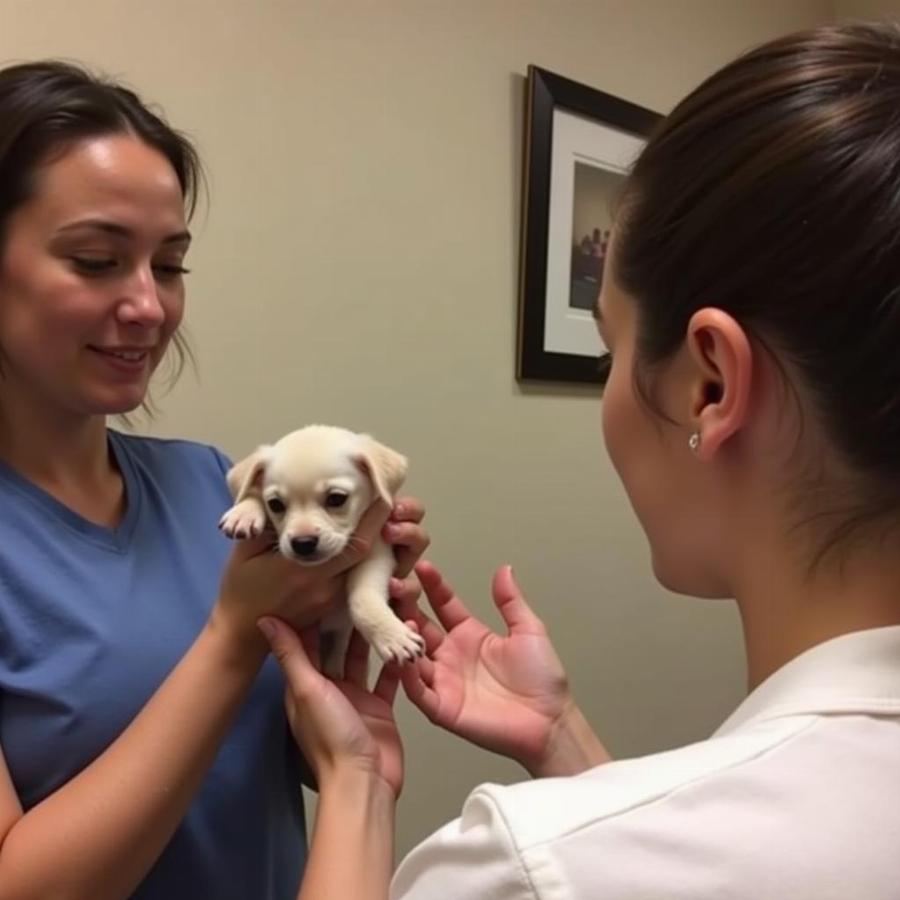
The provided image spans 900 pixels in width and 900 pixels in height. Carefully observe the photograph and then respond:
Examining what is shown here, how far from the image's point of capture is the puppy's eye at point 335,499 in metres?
1.04

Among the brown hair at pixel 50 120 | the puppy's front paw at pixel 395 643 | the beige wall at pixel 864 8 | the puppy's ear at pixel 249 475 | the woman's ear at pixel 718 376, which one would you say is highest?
the beige wall at pixel 864 8

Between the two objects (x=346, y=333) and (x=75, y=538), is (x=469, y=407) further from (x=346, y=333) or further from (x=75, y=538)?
(x=75, y=538)

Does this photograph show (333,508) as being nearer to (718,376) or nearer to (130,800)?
(130,800)

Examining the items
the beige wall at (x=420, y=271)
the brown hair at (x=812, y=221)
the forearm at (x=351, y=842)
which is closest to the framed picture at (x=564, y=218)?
the beige wall at (x=420, y=271)

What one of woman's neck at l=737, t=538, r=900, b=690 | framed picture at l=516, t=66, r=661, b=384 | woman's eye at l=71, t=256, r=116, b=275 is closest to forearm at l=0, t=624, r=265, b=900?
woman's eye at l=71, t=256, r=116, b=275

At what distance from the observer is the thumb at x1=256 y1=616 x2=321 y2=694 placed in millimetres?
921

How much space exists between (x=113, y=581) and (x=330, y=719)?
0.24m

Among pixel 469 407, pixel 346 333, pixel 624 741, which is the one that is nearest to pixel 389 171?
pixel 346 333

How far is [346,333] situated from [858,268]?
113 centimetres

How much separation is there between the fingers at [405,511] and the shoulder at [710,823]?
1.95ft

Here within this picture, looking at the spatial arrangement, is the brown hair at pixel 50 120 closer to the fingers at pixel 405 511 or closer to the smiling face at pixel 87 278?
the smiling face at pixel 87 278

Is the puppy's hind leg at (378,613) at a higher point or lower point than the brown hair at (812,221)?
lower

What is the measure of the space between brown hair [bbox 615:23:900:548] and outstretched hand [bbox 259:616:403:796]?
0.47 m

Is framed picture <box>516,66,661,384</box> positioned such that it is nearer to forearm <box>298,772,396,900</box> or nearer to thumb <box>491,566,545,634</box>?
thumb <box>491,566,545,634</box>
